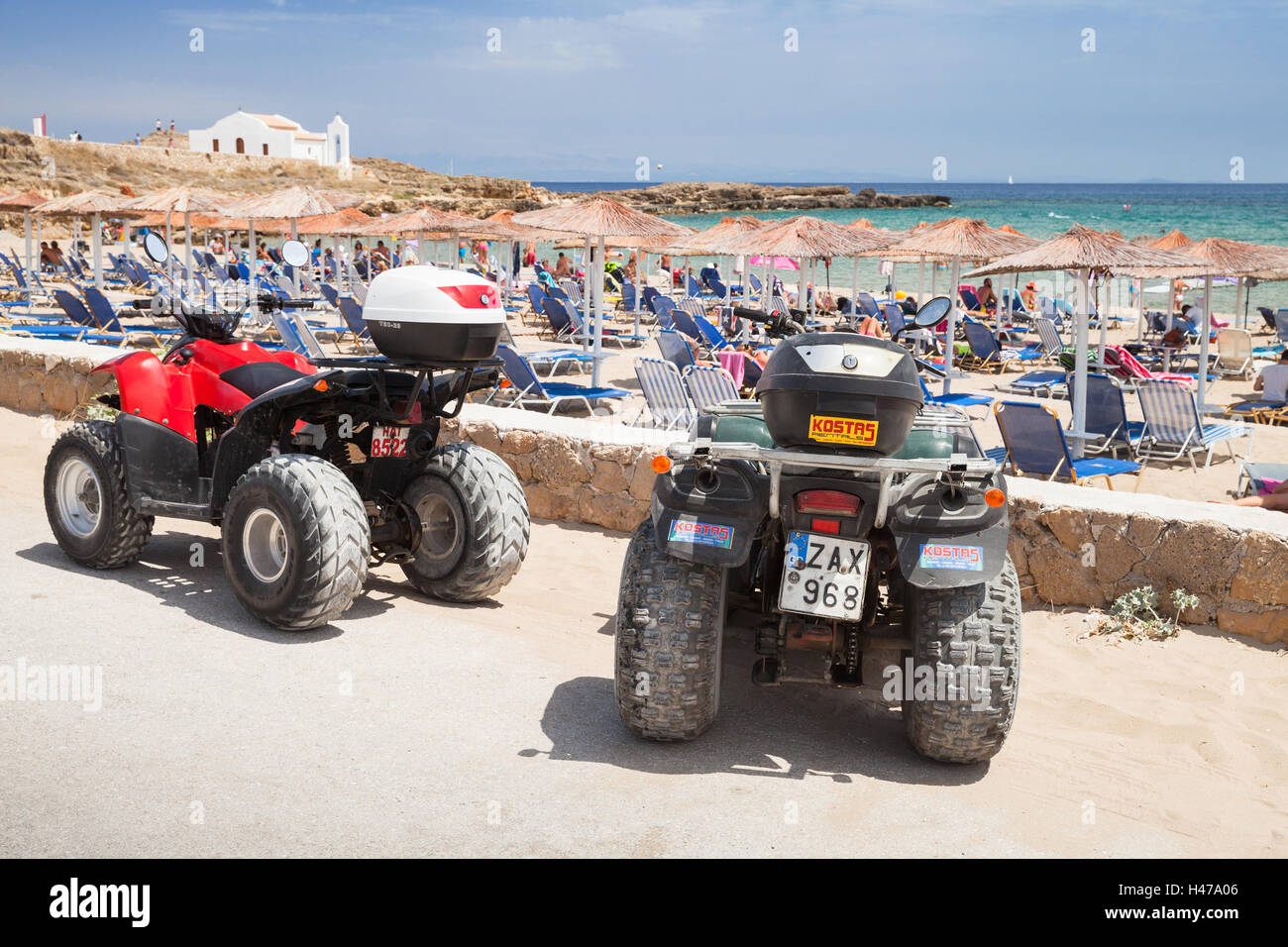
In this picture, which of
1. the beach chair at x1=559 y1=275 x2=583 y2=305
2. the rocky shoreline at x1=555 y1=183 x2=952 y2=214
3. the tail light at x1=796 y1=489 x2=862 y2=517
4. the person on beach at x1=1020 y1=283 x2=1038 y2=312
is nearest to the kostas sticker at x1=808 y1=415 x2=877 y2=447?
the tail light at x1=796 y1=489 x2=862 y2=517

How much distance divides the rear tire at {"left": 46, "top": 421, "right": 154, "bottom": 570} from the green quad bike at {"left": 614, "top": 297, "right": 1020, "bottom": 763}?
2.70 metres

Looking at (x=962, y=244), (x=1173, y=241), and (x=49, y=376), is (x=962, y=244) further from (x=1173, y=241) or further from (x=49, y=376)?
(x=49, y=376)

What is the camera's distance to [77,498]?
520 cm

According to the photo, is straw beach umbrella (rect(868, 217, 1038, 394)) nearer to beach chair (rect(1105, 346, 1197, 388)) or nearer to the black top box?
beach chair (rect(1105, 346, 1197, 388))

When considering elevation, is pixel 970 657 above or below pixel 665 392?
below

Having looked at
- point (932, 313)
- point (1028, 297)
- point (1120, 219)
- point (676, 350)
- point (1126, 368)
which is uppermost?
point (1120, 219)

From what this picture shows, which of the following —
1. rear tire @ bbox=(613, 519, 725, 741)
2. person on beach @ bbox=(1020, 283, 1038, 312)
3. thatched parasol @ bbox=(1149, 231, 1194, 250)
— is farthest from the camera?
person on beach @ bbox=(1020, 283, 1038, 312)

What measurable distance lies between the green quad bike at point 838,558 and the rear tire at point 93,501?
2.70 meters

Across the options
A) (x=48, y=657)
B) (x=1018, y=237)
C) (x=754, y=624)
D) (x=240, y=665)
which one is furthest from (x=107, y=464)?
(x=1018, y=237)

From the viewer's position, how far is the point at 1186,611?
4422mm

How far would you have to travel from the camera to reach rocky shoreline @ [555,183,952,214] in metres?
86.4

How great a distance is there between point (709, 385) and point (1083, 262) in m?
3.20

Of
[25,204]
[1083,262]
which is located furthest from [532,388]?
[25,204]

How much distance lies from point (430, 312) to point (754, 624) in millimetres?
1722
